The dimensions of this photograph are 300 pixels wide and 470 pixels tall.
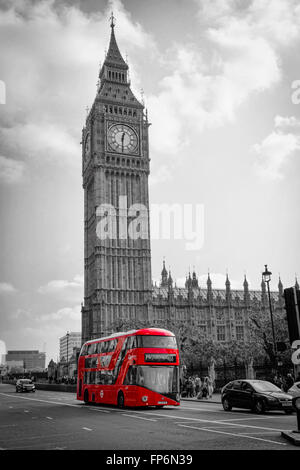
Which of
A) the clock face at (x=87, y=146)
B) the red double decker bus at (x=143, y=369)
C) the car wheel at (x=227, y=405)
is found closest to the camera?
the car wheel at (x=227, y=405)

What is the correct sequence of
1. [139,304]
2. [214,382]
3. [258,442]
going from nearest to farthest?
[258,442] < [214,382] < [139,304]

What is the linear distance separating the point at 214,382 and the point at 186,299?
55306mm

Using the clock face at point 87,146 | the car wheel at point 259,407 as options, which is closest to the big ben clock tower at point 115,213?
the clock face at point 87,146

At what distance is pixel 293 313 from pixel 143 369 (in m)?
12.0

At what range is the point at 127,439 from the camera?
42.7ft

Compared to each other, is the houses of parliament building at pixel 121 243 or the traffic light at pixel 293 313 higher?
the houses of parliament building at pixel 121 243

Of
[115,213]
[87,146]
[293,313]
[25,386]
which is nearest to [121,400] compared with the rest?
[293,313]

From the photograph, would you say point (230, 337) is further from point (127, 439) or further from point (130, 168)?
point (127, 439)

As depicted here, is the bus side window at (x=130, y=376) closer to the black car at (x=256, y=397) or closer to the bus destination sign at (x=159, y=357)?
the bus destination sign at (x=159, y=357)

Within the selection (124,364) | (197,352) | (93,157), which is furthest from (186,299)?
(124,364)

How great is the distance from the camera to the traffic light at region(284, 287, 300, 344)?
1294 centimetres

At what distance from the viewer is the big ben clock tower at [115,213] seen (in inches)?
3388

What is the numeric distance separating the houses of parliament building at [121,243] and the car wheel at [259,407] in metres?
60.7
